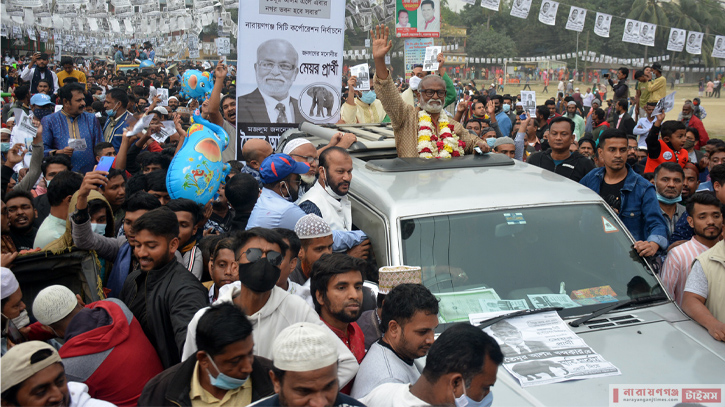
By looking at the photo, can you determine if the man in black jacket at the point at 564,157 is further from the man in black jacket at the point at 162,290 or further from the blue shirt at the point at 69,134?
the blue shirt at the point at 69,134

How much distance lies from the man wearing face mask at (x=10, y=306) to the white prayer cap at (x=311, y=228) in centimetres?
154

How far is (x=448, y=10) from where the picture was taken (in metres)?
69.0

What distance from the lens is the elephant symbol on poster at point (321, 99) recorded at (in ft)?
24.0

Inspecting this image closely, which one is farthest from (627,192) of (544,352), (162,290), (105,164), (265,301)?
(105,164)

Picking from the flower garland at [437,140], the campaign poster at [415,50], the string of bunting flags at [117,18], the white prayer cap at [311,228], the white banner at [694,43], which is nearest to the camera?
the white prayer cap at [311,228]

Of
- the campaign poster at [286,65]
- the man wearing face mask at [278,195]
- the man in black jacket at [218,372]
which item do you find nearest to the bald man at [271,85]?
the campaign poster at [286,65]

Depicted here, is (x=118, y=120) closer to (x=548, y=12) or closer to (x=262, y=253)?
(x=262, y=253)

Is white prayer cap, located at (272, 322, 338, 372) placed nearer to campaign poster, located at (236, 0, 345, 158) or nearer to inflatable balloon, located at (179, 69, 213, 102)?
campaign poster, located at (236, 0, 345, 158)

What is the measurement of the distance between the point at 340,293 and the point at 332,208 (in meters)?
1.39

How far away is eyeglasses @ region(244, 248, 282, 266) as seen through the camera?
2969mm

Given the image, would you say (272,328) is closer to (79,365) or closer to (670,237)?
(79,365)

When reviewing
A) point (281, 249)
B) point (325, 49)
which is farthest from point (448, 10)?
point (281, 249)

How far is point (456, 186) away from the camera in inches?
165

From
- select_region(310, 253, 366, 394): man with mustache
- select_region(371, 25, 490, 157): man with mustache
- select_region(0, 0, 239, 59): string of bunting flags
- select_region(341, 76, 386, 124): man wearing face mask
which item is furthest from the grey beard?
select_region(0, 0, 239, 59): string of bunting flags
